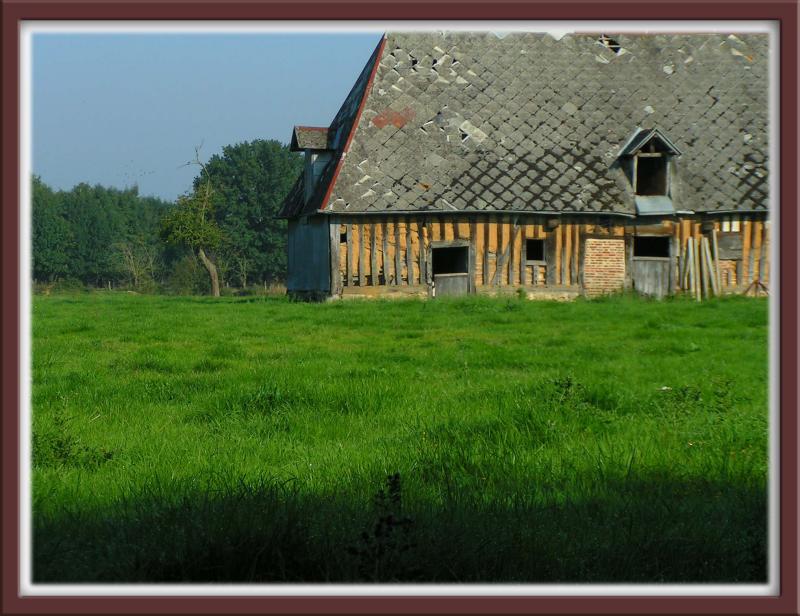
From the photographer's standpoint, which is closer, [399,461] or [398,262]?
[399,461]

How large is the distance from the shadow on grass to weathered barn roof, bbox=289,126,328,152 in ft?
67.7

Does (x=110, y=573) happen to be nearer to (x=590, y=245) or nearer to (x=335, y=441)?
(x=335, y=441)

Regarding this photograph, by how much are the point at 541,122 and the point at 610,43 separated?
4.48m

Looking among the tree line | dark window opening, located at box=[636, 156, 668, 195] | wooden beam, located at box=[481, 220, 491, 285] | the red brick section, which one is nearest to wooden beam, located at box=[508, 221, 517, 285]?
wooden beam, located at box=[481, 220, 491, 285]

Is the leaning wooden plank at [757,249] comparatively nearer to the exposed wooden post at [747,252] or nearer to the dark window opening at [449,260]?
the exposed wooden post at [747,252]

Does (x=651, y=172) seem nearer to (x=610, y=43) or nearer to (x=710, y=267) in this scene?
(x=710, y=267)

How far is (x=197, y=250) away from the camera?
1998 inches

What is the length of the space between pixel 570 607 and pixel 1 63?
10.0 ft

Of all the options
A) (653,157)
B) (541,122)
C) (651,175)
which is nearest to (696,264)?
(651,175)

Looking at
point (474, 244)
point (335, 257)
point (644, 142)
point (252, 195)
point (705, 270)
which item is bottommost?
point (705, 270)

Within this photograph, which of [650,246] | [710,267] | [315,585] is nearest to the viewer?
[315,585]

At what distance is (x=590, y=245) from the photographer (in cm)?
2470

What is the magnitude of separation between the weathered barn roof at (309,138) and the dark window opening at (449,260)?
196 inches

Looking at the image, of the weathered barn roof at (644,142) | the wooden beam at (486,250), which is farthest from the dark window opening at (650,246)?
the wooden beam at (486,250)
